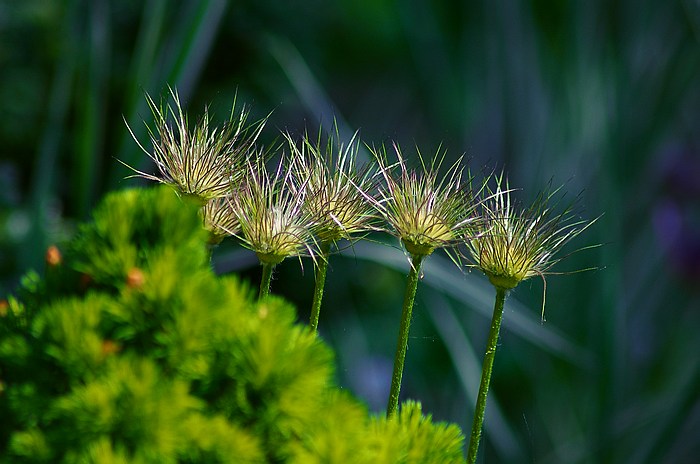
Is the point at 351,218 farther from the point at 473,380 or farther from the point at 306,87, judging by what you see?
the point at 306,87

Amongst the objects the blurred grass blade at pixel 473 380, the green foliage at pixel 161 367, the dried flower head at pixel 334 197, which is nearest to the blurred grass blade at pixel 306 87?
the blurred grass blade at pixel 473 380

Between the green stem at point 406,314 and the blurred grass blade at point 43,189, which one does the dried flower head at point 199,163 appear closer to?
the green stem at point 406,314

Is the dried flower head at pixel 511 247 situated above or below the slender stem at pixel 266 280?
above

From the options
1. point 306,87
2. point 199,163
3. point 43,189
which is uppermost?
point 306,87

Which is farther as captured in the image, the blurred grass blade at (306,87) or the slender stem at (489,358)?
the blurred grass blade at (306,87)

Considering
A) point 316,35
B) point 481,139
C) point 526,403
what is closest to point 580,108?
point 481,139

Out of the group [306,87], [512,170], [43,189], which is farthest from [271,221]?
[512,170]
